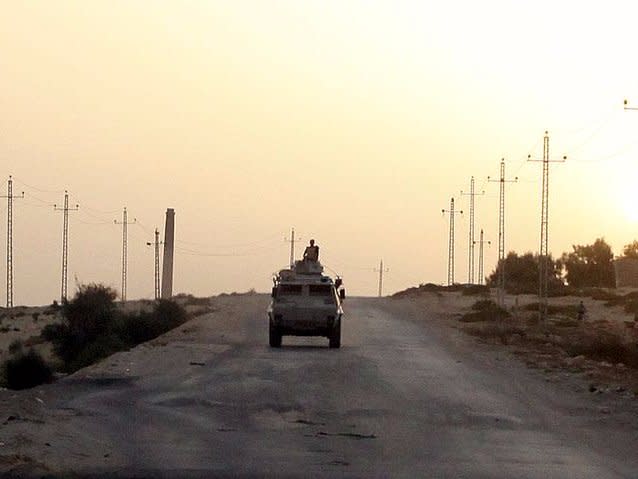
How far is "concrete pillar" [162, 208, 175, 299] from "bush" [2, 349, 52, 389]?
5321cm

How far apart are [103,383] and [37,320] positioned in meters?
62.9

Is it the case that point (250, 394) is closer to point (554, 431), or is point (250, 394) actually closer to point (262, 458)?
point (554, 431)

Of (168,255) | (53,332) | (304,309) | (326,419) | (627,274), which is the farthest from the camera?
(627,274)

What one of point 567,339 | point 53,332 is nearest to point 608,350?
point 567,339

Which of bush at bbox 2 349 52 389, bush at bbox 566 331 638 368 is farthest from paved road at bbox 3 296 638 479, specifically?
bush at bbox 566 331 638 368

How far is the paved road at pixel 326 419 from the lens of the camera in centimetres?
1900

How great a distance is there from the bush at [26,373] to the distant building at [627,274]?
91.4 metres

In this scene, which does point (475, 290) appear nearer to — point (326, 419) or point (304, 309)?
point (304, 309)

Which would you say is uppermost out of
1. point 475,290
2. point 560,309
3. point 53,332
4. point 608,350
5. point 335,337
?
point 475,290

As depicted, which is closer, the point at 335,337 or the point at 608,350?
→ the point at 608,350

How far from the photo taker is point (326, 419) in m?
24.9

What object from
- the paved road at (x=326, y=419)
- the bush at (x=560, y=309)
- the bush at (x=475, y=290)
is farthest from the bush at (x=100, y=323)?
the bush at (x=475, y=290)

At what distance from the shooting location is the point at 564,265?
155750 mm

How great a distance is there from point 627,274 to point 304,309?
86.1 metres
